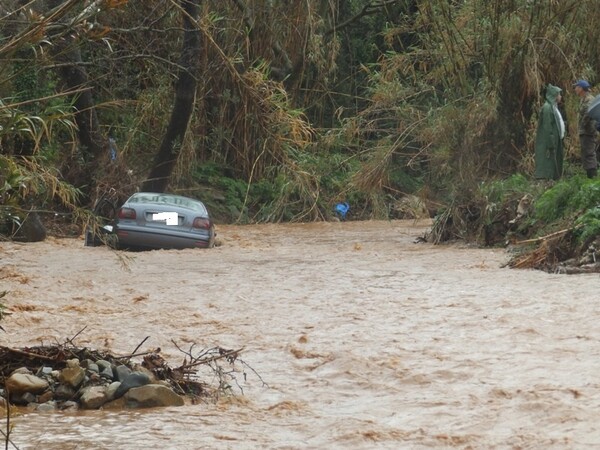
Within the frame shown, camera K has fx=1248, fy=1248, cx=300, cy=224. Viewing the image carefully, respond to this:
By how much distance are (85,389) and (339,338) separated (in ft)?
12.3

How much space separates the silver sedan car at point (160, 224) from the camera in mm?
22391

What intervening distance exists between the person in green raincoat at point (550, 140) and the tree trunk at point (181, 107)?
8.18 metres

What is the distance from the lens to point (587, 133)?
2119 centimetres

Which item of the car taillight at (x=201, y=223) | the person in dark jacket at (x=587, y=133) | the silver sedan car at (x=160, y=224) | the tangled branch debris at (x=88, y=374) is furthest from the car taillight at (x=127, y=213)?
the tangled branch debris at (x=88, y=374)

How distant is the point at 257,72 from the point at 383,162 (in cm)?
538

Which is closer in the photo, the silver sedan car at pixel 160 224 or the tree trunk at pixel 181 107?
Result: the silver sedan car at pixel 160 224

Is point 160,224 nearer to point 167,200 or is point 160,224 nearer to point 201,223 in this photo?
point 167,200

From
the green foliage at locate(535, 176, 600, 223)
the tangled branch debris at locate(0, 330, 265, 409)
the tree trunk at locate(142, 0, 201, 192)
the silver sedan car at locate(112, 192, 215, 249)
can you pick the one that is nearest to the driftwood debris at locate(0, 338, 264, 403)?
the tangled branch debris at locate(0, 330, 265, 409)

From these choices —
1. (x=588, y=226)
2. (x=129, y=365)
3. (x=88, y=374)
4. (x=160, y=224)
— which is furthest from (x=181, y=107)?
(x=88, y=374)

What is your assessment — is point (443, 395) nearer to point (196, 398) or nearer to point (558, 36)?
point (196, 398)

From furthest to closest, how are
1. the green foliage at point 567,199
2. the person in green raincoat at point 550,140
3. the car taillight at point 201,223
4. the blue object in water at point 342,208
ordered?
the blue object in water at point 342,208, the car taillight at point 201,223, the person in green raincoat at point 550,140, the green foliage at point 567,199

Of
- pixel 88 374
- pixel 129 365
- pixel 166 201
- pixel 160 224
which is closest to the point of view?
pixel 88 374

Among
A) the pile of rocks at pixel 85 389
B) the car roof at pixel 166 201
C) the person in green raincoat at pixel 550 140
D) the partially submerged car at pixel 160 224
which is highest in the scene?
the person in green raincoat at pixel 550 140

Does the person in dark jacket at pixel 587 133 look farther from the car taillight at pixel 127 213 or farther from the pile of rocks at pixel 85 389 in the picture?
the pile of rocks at pixel 85 389
